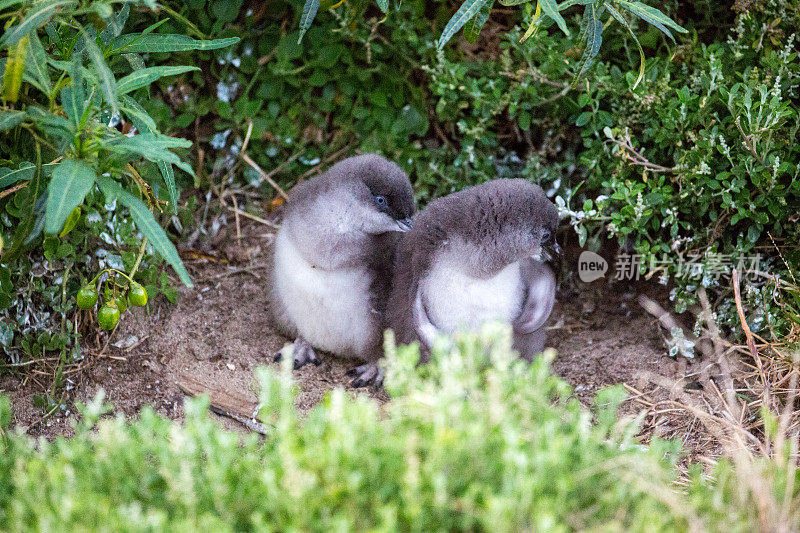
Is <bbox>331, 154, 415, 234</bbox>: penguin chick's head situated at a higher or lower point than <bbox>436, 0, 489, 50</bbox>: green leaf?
lower

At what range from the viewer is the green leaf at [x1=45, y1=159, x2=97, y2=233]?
103 inches

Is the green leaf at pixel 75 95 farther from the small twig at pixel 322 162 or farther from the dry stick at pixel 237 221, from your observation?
the small twig at pixel 322 162

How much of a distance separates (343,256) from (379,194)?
40 centimetres

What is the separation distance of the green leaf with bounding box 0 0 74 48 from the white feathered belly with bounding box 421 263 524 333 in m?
2.18

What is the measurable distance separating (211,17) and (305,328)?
219 cm

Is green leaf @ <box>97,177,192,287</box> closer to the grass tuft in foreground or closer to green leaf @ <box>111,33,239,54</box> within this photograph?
the grass tuft in foreground

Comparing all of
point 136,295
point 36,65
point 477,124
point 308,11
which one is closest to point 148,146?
point 36,65

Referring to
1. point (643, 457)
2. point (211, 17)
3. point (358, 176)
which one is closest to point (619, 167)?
point (358, 176)

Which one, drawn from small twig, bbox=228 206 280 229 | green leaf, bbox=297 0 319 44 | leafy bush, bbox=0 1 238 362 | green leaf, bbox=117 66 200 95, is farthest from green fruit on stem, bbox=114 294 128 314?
small twig, bbox=228 206 280 229

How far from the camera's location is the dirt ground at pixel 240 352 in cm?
409

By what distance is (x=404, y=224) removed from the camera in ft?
14.3

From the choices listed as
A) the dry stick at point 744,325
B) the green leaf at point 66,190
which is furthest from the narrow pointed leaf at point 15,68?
the dry stick at point 744,325

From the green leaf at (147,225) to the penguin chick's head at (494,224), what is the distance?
1.53m

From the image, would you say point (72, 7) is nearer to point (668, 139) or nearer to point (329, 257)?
point (329, 257)
